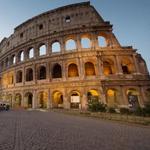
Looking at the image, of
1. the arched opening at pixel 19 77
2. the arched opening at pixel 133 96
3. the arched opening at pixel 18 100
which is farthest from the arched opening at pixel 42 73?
the arched opening at pixel 133 96

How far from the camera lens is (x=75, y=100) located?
63.1 ft

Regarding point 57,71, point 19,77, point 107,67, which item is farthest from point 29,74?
point 107,67

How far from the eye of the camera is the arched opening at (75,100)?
19250 mm

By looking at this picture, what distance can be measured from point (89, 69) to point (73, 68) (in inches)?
102

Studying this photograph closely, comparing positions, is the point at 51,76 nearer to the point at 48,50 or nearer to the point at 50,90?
the point at 50,90

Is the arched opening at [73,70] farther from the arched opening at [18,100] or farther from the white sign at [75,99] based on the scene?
the arched opening at [18,100]

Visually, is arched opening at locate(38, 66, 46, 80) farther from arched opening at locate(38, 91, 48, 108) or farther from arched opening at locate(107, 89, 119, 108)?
arched opening at locate(107, 89, 119, 108)

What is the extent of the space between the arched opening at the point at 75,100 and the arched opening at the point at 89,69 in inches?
138

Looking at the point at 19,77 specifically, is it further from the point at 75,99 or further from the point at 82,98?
the point at 82,98

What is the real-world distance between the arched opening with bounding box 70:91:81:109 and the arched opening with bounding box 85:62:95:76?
3.51 metres

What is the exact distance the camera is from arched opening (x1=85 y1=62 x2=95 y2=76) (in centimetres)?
2151

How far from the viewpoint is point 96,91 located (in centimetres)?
2000

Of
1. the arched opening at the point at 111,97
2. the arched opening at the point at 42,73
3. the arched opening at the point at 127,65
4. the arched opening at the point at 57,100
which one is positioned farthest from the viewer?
the arched opening at the point at 42,73

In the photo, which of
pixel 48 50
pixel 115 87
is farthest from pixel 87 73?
pixel 48 50
